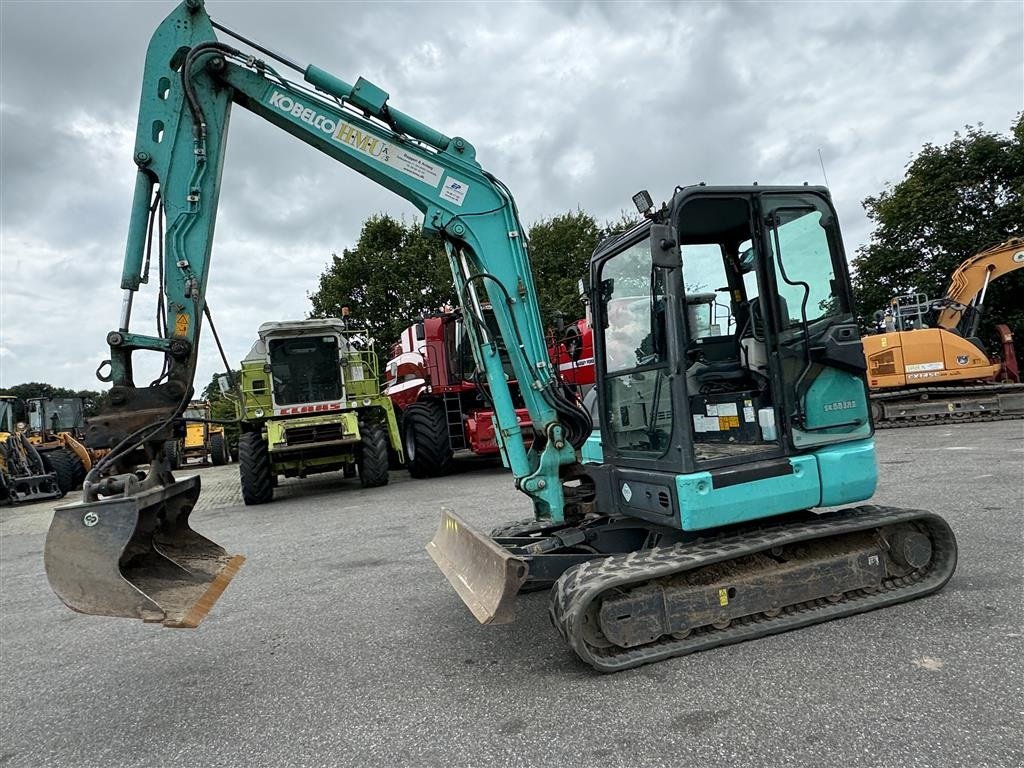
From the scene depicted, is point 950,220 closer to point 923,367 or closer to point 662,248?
point 923,367

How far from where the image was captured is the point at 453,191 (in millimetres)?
4348

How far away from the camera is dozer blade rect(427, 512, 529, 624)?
3.19 m

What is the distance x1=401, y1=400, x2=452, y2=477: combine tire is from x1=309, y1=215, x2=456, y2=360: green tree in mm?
13765

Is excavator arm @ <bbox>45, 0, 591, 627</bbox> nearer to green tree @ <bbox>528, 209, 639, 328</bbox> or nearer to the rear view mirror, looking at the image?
the rear view mirror

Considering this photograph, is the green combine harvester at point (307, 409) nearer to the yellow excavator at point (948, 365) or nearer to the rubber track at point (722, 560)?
the rubber track at point (722, 560)

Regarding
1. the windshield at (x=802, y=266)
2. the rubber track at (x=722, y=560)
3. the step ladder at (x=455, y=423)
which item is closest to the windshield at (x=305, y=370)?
the step ladder at (x=455, y=423)

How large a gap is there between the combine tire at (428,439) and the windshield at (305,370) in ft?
4.96

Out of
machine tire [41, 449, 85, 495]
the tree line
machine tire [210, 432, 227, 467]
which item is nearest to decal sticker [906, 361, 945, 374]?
the tree line

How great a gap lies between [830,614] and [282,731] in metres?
2.91

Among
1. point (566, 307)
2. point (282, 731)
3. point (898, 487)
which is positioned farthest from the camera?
point (566, 307)

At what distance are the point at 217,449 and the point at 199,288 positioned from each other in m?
23.6

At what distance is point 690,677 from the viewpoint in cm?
309

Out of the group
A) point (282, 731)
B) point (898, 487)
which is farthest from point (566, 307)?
point (282, 731)

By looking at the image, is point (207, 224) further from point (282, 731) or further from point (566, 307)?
point (566, 307)
